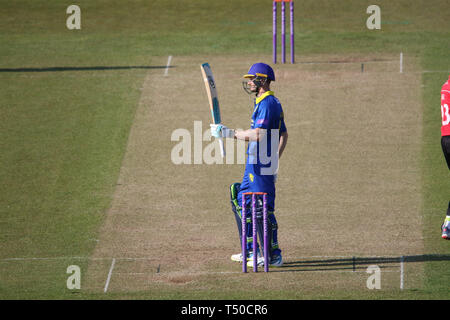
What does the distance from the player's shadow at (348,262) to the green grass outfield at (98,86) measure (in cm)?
29

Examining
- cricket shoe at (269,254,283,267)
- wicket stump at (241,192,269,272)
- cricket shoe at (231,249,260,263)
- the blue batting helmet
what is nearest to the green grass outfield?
wicket stump at (241,192,269,272)

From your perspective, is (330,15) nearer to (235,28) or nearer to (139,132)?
(235,28)

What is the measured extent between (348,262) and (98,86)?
9.09m

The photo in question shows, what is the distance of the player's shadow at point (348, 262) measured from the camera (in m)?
11.4

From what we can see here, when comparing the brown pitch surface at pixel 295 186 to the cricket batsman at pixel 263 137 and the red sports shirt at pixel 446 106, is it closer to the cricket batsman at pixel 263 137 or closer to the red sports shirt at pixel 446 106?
the cricket batsman at pixel 263 137

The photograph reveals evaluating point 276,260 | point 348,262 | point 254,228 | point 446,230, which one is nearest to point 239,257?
point 276,260

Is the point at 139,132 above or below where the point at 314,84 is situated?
below

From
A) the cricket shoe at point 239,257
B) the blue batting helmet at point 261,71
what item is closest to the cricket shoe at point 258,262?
the cricket shoe at point 239,257

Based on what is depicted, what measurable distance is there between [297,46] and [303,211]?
28.1 feet

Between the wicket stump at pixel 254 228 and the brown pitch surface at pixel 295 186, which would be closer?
the wicket stump at pixel 254 228

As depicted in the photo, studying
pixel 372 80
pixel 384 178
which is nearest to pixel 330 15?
pixel 372 80

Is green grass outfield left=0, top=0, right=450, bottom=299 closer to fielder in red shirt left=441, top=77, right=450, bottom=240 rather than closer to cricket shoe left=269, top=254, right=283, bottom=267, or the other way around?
fielder in red shirt left=441, top=77, right=450, bottom=240

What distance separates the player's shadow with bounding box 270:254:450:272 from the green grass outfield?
290 mm

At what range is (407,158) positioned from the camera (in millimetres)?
15422
